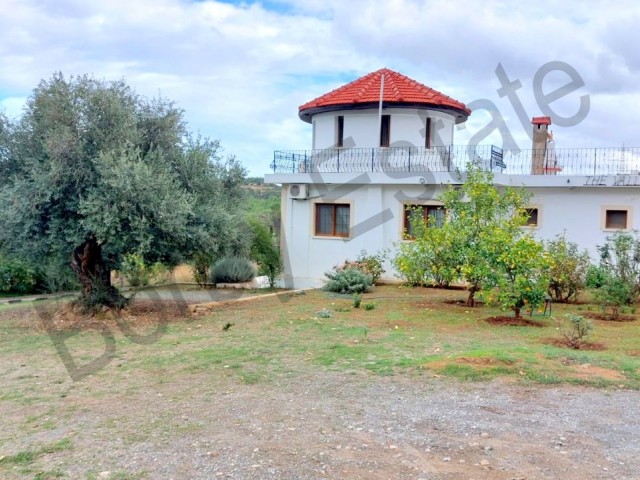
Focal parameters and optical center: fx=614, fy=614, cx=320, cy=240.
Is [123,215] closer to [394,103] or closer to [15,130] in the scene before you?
[15,130]

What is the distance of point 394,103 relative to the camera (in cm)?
2045

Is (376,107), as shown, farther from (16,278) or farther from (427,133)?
(16,278)

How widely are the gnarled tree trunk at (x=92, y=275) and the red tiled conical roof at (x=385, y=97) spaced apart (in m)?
10.4

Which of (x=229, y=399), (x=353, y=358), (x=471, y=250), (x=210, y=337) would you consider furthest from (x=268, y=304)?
(x=229, y=399)

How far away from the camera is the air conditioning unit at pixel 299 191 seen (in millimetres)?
19969

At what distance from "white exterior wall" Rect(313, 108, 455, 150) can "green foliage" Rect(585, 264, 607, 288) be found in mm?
8493

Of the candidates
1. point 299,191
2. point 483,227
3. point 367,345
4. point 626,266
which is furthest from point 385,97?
point 367,345

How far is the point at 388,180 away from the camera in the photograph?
1906 cm

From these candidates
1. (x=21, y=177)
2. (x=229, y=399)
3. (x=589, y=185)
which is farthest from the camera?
(x=589, y=185)

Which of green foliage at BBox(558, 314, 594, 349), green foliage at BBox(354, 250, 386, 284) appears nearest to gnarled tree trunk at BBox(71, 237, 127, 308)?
green foliage at BBox(354, 250, 386, 284)

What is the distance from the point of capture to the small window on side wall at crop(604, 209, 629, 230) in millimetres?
17703

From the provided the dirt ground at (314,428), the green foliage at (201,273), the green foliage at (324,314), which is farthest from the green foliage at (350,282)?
the dirt ground at (314,428)

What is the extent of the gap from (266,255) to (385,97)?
260 inches

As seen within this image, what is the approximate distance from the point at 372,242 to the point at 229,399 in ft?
42.2
